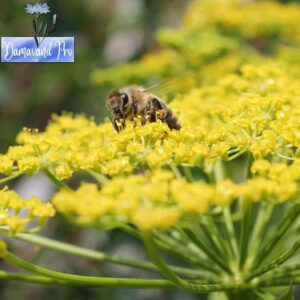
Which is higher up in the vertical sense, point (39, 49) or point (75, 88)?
point (75, 88)

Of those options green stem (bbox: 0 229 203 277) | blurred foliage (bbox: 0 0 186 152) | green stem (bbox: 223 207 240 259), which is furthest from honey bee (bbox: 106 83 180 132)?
blurred foliage (bbox: 0 0 186 152)

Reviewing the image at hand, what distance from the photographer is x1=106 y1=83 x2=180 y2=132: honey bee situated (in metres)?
2.52

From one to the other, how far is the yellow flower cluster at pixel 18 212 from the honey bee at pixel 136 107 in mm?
655

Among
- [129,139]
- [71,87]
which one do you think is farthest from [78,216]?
[71,87]

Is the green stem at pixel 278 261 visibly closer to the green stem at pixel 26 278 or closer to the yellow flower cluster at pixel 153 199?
the yellow flower cluster at pixel 153 199

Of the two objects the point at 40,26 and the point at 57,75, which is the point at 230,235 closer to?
the point at 40,26

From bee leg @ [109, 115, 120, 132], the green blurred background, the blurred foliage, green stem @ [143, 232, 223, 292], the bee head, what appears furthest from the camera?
the blurred foliage

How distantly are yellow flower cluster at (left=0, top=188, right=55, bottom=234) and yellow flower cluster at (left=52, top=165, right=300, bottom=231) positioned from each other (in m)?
0.21

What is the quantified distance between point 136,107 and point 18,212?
88 cm

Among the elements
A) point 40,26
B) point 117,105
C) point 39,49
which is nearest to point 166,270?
point 117,105

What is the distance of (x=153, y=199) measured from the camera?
1.61 metres

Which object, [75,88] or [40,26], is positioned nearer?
[40,26]

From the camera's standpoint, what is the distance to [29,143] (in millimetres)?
2369

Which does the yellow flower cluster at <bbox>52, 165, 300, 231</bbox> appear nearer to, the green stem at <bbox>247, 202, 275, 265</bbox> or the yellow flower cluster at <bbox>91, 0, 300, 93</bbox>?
the green stem at <bbox>247, 202, 275, 265</bbox>
